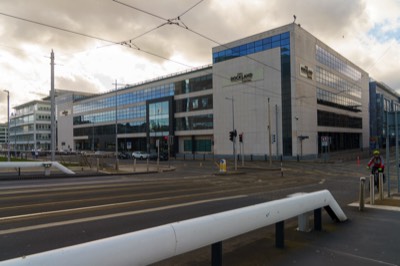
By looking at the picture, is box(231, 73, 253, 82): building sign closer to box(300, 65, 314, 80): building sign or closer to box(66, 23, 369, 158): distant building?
box(66, 23, 369, 158): distant building

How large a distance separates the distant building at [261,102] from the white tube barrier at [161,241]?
3304cm

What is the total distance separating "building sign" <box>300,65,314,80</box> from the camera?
4875cm

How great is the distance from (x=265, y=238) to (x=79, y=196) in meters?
8.08

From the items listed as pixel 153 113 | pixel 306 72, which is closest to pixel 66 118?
pixel 153 113

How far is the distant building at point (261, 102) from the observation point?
158 ft

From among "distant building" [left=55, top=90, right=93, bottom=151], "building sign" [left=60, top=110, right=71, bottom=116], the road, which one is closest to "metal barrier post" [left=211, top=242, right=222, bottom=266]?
the road

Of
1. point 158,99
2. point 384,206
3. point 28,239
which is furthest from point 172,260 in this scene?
point 158,99

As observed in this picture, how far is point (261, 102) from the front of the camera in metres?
51.2

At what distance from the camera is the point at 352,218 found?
7.44 meters

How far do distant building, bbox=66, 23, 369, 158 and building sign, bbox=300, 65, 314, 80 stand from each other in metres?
0.16

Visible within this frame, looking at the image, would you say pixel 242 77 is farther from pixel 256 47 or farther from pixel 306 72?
pixel 306 72

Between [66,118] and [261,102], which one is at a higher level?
[66,118]

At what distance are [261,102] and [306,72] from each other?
822cm

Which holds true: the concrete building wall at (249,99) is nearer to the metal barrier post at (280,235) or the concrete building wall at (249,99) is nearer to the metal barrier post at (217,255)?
the metal barrier post at (280,235)
